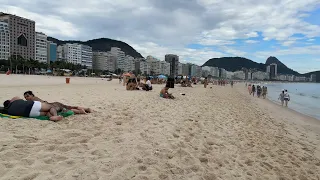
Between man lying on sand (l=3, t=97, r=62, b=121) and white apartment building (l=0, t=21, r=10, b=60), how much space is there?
111 meters

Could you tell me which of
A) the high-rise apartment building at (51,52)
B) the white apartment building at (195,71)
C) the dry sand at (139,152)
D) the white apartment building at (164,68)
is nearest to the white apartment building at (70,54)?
the high-rise apartment building at (51,52)

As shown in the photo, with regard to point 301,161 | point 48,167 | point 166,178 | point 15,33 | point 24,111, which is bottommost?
point 301,161

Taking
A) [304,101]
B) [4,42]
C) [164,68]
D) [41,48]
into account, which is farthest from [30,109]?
[164,68]

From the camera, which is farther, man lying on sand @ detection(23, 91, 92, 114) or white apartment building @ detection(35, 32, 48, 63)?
white apartment building @ detection(35, 32, 48, 63)

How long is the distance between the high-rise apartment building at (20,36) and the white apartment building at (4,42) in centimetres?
213

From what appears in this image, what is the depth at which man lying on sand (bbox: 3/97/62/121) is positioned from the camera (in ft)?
15.4

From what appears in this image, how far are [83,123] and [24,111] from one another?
3.73 feet

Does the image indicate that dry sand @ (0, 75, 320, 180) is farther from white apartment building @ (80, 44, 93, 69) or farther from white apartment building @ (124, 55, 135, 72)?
white apartment building @ (124, 55, 135, 72)

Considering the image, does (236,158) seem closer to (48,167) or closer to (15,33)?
(48,167)

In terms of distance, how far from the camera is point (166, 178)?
2.90 metres

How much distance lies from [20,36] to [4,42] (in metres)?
8.42

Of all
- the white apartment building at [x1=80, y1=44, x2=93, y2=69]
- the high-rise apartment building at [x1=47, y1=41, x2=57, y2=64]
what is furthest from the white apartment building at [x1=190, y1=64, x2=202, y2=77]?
the high-rise apartment building at [x1=47, y1=41, x2=57, y2=64]

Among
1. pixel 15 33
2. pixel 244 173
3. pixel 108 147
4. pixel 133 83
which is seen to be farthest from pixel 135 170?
pixel 15 33

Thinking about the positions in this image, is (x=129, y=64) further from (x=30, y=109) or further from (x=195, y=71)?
(x=30, y=109)
